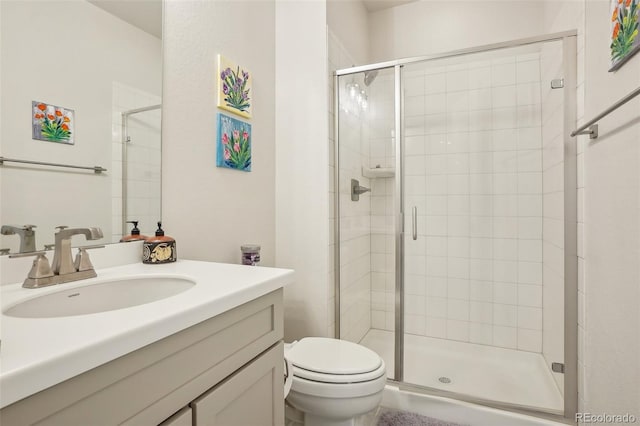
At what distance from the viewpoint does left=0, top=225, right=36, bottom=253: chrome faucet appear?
2.61 feet

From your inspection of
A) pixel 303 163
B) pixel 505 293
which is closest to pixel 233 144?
pixel 303 163

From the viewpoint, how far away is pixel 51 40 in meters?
0.89

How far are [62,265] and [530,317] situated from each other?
235 centimetres

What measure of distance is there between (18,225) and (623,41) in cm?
177

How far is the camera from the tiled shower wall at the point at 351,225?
6.22 feet

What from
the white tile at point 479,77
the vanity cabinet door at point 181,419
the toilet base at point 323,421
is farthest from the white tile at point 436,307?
the vanity cabinet door at point 181,419

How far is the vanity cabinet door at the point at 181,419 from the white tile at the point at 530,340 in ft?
6.87

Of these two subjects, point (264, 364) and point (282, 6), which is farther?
point (282, 6)

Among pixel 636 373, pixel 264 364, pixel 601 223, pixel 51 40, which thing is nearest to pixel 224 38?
pixel 51 40

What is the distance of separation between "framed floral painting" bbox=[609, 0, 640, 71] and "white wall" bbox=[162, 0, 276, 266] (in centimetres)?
143

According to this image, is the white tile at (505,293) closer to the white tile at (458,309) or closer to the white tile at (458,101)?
the white tile at (458,309)

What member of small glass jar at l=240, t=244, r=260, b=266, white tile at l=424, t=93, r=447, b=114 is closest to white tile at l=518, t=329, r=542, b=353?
white tile at l=424, t=93, r=447, b=114

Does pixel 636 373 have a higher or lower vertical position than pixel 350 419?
higher

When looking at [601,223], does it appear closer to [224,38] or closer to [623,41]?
[623,41]
